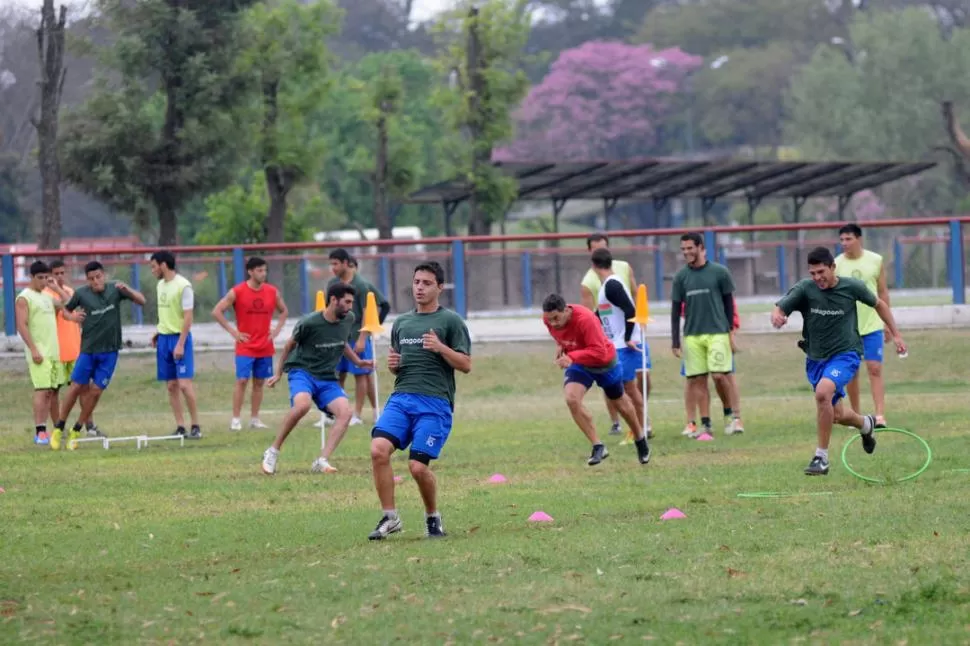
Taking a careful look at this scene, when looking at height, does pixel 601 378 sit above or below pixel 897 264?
below

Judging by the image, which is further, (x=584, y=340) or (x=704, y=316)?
(x=704, y=316)

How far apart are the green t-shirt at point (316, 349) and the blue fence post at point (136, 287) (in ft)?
38.3

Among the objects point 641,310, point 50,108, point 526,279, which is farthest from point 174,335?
point 50,108

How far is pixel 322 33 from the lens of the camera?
37.1 m

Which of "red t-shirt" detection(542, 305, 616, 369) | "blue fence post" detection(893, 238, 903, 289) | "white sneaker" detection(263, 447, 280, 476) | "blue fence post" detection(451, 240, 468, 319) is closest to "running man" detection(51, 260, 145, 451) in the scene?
"white sneaker" detection(263, 447, 280, 476)

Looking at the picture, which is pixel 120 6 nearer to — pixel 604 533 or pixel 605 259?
pixel 605 259

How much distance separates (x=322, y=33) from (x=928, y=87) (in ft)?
121

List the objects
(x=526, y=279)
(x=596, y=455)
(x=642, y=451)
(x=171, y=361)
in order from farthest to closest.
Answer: (x=526, y=279)
(x=171, y=361)
(x=596, y=455)
(x=642, y=451)

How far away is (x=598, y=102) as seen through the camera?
81062 millimetres

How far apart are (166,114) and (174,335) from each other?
54.4ft

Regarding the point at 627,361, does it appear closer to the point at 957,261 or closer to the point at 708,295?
the point at 708,295

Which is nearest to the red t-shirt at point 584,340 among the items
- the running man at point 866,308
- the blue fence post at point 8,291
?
the running man at point 866,308

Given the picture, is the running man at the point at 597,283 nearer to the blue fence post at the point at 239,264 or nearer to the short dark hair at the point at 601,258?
the short dark hair at the point at 601,258

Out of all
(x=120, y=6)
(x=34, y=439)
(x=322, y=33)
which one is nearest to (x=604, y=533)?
(x=34, y=439)
